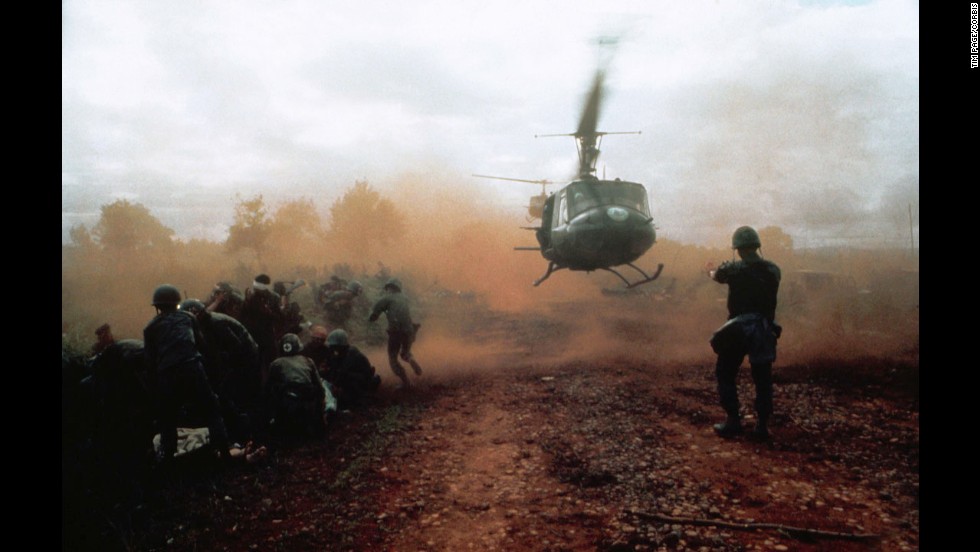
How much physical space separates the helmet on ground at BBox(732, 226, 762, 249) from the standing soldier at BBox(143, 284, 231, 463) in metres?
5.94

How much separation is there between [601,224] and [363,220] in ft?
109

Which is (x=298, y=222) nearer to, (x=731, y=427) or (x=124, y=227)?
(x=124, y=227)

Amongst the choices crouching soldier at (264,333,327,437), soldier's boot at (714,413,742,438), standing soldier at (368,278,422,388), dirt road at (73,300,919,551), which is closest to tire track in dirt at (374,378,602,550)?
dirt road at (73,300,919,551)

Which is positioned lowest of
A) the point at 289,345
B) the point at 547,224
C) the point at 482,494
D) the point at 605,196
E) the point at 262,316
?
the point at 482,494

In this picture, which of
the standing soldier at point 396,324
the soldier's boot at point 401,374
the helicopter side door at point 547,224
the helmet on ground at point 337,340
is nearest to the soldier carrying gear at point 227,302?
the helmet on ground at point 337,340

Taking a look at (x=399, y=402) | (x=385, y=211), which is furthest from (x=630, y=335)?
(x=385, y=211)

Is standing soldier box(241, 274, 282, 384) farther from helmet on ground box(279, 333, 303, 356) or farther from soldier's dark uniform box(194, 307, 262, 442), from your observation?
helmet on ground box(279, 333, 303, 356)

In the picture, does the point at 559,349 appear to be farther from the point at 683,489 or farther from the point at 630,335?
the point at 683,489

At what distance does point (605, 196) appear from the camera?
10.1 m

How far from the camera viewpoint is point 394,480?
14.8 feet

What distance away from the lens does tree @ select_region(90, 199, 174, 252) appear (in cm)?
4412

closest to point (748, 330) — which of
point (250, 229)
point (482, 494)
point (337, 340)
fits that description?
point (482, 494)
